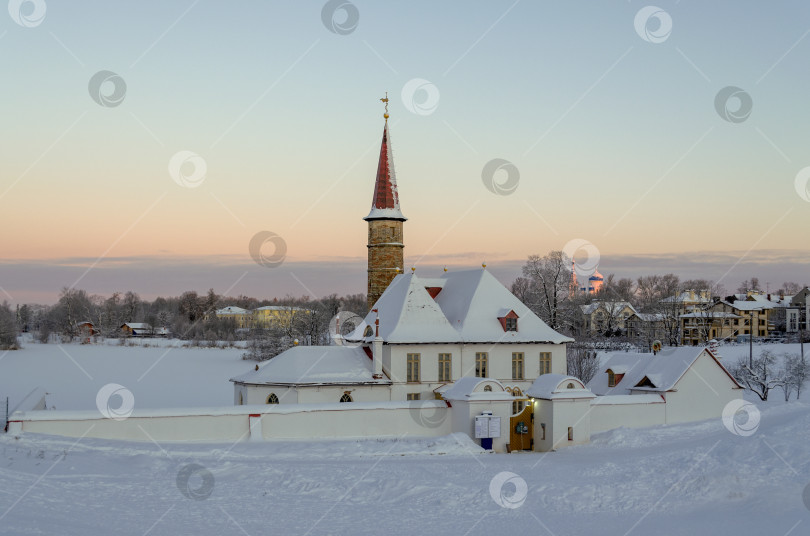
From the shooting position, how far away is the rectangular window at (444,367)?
38344 mm

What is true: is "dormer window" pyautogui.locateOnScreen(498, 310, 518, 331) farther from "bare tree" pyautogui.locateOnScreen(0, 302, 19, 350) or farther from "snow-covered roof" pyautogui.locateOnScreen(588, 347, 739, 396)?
"bare tree" pyautogui.locateOnScreen(0, 302, 19, 350)

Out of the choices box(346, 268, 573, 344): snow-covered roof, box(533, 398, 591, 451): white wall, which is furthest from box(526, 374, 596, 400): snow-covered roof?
box(346, 268, 573, 344): snow-covered roof

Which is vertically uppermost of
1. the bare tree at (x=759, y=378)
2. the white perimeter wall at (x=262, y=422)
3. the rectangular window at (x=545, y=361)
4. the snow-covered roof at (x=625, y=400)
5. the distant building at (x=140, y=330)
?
the rectangular window at (x=545, y=361)

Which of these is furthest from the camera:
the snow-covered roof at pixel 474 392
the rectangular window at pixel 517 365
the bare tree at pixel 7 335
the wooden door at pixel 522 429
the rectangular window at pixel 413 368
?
the bare tree at pixel 7 335

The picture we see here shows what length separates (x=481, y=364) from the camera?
39188 millimetres

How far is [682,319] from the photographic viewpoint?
4272 inches

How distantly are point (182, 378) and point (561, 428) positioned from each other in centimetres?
5065

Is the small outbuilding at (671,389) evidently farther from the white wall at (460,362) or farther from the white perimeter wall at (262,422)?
the white perimeter wall at (262,422)

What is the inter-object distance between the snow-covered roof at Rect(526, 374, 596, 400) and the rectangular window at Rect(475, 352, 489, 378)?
5308 mm

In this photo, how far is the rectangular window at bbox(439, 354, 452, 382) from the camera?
38344mm

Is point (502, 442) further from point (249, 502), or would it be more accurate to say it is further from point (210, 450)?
point (249, 502)

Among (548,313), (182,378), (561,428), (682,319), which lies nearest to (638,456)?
(561,428)

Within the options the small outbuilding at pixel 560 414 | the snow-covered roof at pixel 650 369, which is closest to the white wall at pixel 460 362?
the snow-covered roof at pixel 650 369

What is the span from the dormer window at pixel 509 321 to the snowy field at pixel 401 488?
987 cm
